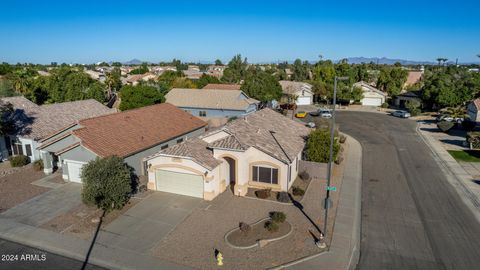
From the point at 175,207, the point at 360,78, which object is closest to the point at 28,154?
the point at 175,207

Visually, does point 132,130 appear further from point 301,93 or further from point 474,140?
point 301,93

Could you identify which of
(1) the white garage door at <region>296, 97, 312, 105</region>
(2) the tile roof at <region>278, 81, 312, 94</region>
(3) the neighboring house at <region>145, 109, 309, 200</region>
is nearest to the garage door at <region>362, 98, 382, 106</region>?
(1) the white garage door at <region>296, 97, 312, 105</region>

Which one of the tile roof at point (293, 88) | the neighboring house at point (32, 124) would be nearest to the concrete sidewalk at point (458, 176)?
the neighboring house at point (32, 124)

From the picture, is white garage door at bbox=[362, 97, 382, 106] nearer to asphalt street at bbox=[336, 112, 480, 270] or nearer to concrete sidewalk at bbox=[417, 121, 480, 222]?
concrete sidewalk at bbox=[417, 121, 480, 222]

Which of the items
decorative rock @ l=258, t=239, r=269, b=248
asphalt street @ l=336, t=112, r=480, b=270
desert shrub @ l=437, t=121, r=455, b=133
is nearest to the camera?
asphalt street @ l=336, t=112, r=480, b=270

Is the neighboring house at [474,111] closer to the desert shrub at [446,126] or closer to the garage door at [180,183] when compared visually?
the desert shrub at [446,126]

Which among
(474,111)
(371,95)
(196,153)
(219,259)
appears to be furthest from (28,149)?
(371,95)
